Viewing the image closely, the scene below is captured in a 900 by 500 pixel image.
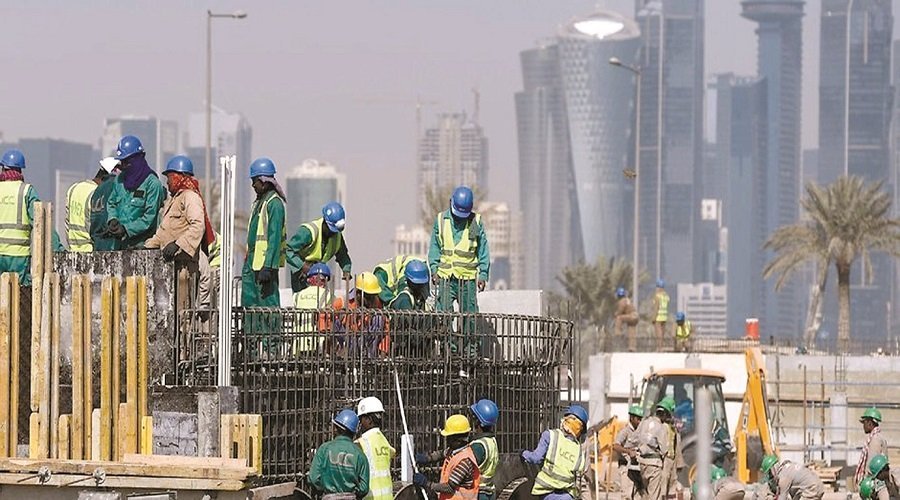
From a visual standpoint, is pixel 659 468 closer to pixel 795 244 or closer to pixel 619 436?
pixel 619 436

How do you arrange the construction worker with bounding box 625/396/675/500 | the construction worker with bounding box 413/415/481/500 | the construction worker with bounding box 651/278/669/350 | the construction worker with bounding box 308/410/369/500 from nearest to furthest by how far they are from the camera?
the construction worker with bounding box 308/410/369/500
the construction worker with bounding box 413/415/481/500
the construction worker with bounding box 625/396/675/500
the construction worker with bounding box 651/278/669/350

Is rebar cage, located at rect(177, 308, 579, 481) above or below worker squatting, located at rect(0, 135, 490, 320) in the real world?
below

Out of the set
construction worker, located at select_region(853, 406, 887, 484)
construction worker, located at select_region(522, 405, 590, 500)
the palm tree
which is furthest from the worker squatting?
the palm tree

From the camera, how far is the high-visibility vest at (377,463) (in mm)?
15336

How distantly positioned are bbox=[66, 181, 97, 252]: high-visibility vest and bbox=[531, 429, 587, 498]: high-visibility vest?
4.47 meters

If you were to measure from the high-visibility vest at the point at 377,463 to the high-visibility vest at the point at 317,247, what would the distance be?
406 cm

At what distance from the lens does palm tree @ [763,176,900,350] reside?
73000mm

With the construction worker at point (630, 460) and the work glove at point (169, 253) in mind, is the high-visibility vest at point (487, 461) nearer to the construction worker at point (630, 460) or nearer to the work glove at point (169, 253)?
the work glove at point (169, 253)

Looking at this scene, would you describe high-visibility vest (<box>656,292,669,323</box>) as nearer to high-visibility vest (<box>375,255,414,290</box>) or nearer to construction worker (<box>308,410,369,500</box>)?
high-visibility vest (<box>375,255,414,290</box>)

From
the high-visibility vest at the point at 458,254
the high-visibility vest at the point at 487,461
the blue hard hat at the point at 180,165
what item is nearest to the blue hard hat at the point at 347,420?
the high-visibility vest at the point at 487,461

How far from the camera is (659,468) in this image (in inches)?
896

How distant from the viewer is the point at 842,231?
7388 cm

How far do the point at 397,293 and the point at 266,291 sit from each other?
2.88m

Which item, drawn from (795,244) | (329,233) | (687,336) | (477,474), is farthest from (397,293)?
(795,244)
